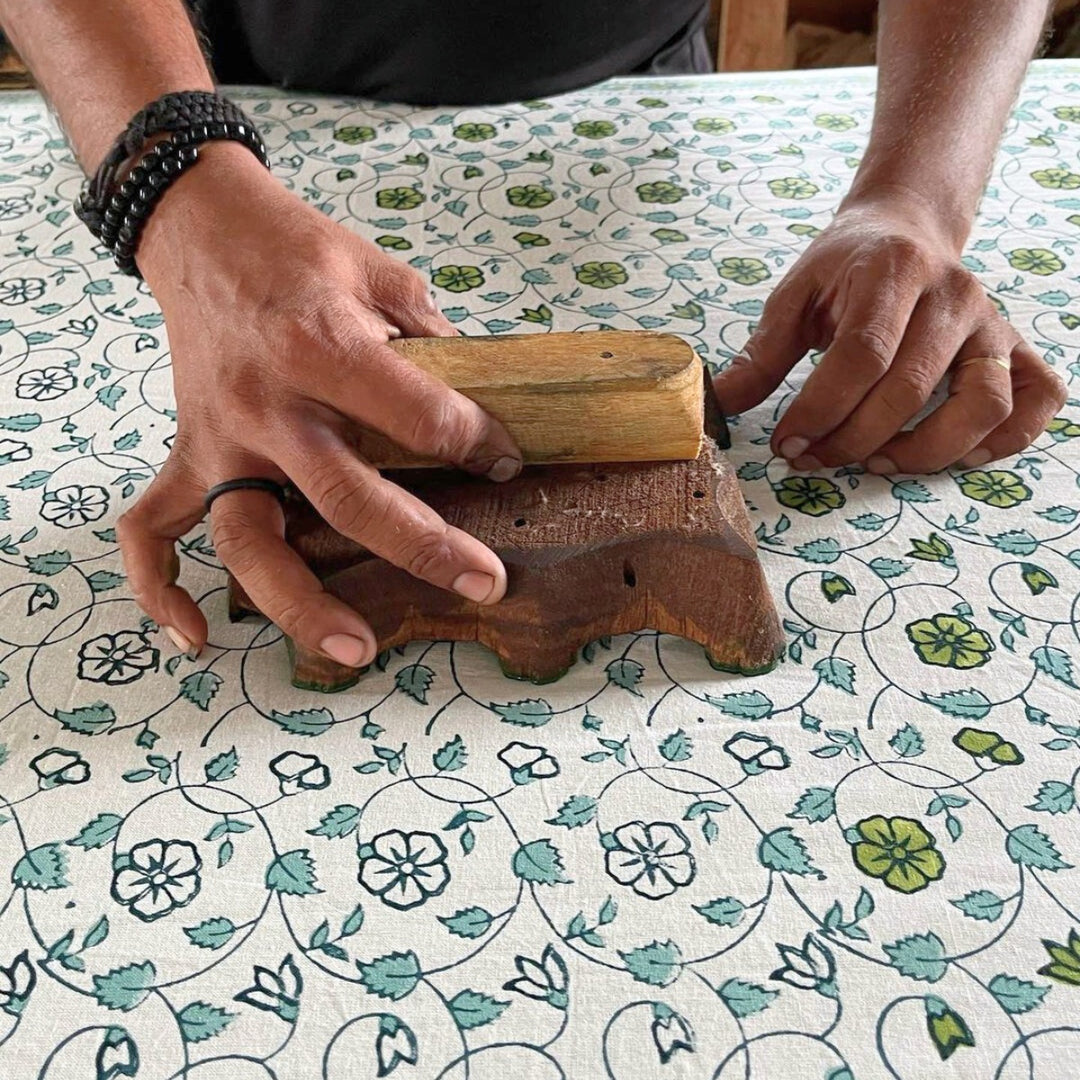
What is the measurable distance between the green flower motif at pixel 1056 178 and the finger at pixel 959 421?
0.42 metres

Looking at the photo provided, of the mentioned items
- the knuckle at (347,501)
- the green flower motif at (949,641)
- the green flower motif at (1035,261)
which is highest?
the knuckle at (347,501)

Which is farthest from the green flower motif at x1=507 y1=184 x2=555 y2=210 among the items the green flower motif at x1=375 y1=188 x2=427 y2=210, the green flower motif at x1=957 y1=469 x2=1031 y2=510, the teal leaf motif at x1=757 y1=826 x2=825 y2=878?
the teal leaf motif at x1=757 y1=826 x2=825 y2=878

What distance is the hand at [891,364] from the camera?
73 cm

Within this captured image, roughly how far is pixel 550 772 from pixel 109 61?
614mm

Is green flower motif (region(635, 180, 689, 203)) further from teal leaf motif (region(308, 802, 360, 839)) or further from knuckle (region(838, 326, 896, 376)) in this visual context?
teal leaf motif (region(308, 802, 360, 839))

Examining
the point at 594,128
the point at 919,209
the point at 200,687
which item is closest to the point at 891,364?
the point at 919,209

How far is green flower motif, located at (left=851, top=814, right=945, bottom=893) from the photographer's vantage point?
504 mm

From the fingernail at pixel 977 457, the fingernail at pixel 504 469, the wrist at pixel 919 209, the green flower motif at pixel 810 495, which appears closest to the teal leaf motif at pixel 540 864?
the fingernail at pixel 504 469

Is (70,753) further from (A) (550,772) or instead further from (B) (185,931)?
(A) (550,772)

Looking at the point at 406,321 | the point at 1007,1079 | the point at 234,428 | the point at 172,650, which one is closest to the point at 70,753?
the point at 172,650

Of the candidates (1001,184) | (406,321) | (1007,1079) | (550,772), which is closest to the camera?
(1007,1079)

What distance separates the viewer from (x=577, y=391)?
0.60 meters

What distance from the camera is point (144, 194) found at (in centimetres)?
71

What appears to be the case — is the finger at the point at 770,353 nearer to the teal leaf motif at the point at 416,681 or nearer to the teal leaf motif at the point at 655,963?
the teal leaf motif at the point at 416,681
